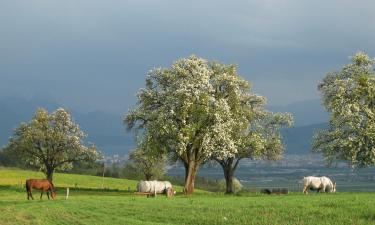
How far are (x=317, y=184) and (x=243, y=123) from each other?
1333cm

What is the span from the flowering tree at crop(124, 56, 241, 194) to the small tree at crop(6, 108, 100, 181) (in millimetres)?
16485

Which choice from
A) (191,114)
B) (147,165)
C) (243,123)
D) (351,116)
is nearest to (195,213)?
(191,114)

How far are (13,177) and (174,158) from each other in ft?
163

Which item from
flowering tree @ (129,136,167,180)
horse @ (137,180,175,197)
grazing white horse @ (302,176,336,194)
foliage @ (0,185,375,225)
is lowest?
foliage @ (0,185,375,225)

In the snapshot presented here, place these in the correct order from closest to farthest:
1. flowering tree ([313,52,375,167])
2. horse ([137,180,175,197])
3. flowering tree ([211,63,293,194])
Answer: horse ([137,180,175,197])
flowering tree ([313,52,375,167])
flowering tree ([211,63,293,194])

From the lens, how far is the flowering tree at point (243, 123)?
72.5 meters

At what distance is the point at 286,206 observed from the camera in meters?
37.5

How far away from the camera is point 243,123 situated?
247 ft

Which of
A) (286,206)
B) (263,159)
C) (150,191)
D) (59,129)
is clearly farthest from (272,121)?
(286,206)

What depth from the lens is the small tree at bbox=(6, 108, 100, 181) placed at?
82438mm

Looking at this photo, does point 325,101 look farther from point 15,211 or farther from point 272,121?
point 15,211

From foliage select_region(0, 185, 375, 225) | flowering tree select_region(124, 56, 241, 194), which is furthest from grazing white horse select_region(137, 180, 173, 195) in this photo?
foliage select_region(0, 185, 375, 225)

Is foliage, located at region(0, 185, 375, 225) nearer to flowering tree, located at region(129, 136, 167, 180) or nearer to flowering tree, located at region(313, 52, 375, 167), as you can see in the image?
flowering tree, located at region(313, 52, 375, 167)

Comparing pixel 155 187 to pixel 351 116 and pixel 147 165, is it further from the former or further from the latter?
pixel 147 165
